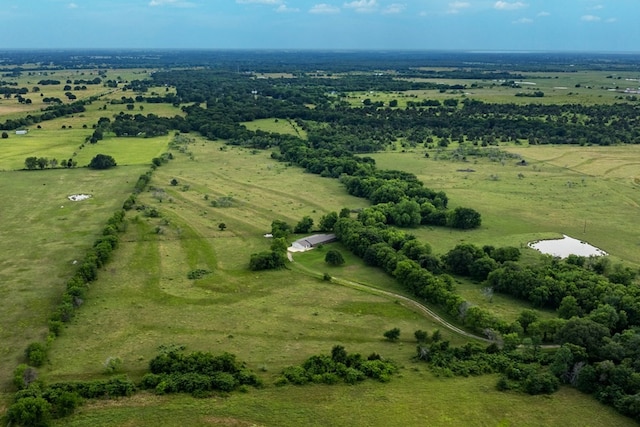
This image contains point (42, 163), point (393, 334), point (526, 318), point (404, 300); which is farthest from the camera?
point (42, 163)

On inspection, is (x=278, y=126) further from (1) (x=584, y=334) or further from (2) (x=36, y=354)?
(1) (x=584, y=334)

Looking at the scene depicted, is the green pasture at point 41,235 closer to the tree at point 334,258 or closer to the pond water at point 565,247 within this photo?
the tree at point 334,258

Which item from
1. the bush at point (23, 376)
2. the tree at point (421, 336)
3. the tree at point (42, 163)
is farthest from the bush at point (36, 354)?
the tree at point (42, 163)

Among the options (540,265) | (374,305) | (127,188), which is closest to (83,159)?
(127,188)

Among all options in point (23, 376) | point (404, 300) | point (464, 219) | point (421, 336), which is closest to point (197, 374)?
point (23, 376)

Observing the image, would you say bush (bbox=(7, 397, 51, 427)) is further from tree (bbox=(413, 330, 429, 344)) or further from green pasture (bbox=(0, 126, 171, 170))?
green pasture (bbox=(0, 126, 171, 170))

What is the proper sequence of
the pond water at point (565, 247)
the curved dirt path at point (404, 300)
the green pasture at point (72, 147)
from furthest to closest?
the green pasture at point (72, 147) → the pond water at point (565, 247) → the curved dirt path at point (404, 300)
